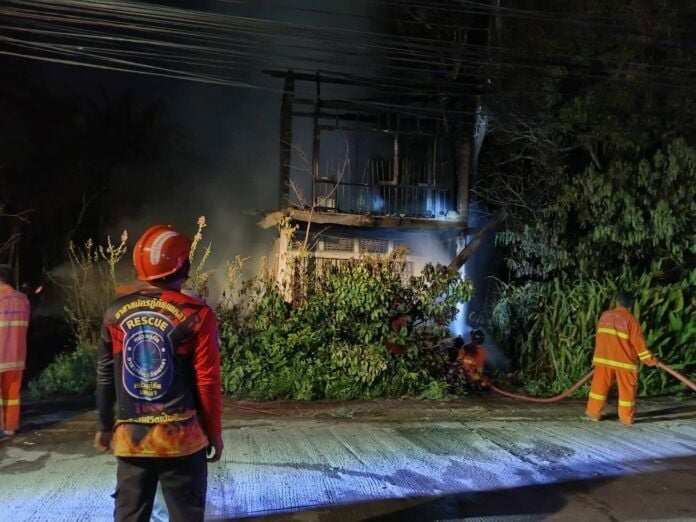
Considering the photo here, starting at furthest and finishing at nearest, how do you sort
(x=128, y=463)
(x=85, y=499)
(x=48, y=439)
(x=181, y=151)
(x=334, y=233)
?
(x=181, y=151) → (x=334, y=233) → (x=48, y=439) → (x=85, y=499) → (x=128, y=463)

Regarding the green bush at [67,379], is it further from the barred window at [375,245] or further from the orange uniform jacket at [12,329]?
the barred window at [375,245]

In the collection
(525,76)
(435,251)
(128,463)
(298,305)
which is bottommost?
(128,463)

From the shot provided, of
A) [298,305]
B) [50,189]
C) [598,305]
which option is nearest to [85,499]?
[298,305]

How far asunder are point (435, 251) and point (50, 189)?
31.1 feet

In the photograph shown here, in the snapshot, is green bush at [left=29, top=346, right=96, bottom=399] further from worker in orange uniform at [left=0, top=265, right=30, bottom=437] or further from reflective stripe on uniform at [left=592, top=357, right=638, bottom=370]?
reflective stripe on uniform at [left=592, top=357, right=638, bottom=370]

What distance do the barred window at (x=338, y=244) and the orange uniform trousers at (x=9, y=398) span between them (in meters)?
7.01

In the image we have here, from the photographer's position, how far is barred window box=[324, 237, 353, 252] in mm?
11906

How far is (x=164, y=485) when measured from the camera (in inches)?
101

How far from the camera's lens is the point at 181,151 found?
16469mm

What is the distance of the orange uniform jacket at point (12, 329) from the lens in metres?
5.52

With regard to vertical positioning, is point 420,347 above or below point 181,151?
below

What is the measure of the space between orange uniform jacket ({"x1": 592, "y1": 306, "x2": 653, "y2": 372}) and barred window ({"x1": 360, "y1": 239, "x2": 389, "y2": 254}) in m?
6.02

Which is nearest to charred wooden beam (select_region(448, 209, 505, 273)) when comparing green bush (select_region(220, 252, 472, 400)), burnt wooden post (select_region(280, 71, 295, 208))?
green bush (select_region(220, 252, 472, 400))

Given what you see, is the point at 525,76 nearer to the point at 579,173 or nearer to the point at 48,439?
the point at 579,173
